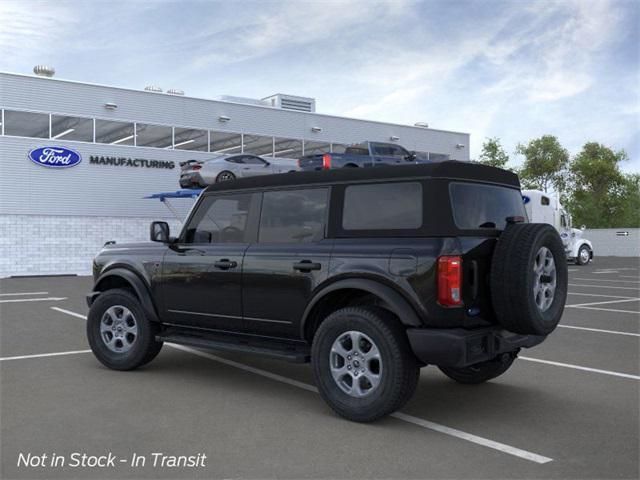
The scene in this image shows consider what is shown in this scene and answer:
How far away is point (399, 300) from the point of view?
4.74 meters

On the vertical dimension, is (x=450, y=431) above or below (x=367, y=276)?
below

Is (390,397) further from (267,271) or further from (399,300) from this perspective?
(267,271)

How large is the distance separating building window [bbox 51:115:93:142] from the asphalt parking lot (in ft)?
65.0

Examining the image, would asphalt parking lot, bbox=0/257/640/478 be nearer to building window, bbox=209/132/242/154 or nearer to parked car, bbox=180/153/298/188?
parked car, bbox=180/153/298/188

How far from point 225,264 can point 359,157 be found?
14.1m

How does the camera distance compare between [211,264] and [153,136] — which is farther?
[153,136]

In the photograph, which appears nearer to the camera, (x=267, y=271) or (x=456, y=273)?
(x=456, y=273)

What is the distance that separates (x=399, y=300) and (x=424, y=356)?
17.2 inches

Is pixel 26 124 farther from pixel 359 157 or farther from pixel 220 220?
pixel 220 220

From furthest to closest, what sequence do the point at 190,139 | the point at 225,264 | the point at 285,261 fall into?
the point at 190,139 < the point at 225,264 < the point at 285,261

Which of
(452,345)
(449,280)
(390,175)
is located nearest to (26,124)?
(390,175)

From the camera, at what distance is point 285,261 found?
18.0ft

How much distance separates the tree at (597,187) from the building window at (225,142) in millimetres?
43681

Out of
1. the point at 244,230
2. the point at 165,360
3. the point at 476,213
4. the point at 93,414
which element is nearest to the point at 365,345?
the point at 476,213
